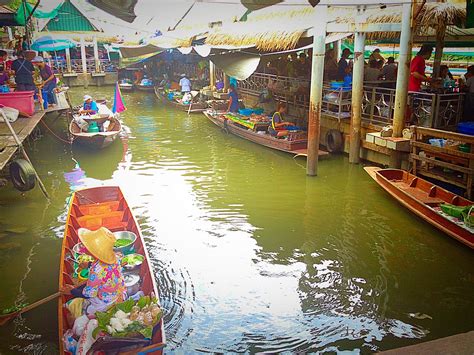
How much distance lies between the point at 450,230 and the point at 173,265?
4.38m

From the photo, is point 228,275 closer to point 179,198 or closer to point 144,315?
point 144,315

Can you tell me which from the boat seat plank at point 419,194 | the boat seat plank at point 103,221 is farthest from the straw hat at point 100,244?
the boat seat plank at point 419,194

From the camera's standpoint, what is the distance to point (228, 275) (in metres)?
6.32

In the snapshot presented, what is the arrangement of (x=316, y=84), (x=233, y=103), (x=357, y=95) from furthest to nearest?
(x=233, y=103)
(x=357, y=95)
(x=316, y=84)

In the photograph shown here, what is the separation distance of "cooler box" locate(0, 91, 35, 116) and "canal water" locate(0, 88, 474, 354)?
1586mm

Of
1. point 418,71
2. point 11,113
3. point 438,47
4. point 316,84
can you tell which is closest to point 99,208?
point 11,113

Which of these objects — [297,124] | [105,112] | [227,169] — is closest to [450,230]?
[227,169]

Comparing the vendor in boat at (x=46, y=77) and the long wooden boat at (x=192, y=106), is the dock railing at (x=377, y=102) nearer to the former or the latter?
the long wooden boat at (x=192, y=106)

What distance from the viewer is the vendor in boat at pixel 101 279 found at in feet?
14.2

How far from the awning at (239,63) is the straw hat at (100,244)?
8399 millimetres

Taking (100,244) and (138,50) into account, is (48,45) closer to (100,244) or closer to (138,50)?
(138,50)

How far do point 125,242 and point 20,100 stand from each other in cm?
685

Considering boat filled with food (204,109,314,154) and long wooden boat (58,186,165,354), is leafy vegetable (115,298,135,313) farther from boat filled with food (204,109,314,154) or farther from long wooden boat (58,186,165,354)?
boat filled with food (204,109,314,154)

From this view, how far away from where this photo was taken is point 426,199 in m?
7.91
